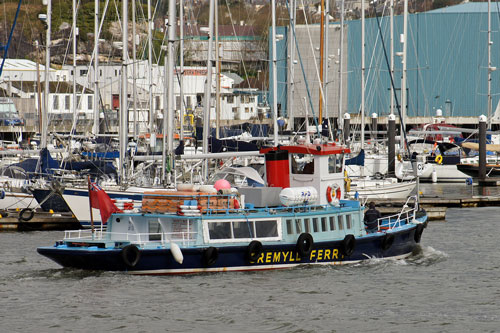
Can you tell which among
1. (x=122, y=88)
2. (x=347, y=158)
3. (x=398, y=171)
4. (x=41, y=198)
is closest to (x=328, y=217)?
(x=122, y=88)

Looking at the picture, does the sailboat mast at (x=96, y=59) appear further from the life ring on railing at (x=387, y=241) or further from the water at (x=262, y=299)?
Answer: the life ring on railing at (x=387, y=241)

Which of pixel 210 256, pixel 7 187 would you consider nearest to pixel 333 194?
pixel 210 256

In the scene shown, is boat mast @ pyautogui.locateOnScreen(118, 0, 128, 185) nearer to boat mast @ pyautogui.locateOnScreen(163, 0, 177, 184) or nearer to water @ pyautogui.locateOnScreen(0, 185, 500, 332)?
boat mast @ pyautogui.locateOnScreen(163, 0, 177, 184)

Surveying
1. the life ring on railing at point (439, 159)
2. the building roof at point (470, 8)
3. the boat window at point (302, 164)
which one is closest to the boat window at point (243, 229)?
the boat window at point (302, 164)

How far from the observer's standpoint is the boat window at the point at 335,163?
30.5 meters

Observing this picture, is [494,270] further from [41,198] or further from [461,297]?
[41,198]

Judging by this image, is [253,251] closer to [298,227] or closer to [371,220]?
[298,227]

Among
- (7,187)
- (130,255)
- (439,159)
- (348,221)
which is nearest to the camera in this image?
(130,255)

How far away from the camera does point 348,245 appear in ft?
94.4

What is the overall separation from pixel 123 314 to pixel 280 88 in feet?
233

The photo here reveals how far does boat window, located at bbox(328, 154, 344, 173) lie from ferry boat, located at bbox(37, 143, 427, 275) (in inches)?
2.7

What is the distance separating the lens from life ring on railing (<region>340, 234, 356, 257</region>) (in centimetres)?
2870

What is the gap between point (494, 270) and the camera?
29.5 meters

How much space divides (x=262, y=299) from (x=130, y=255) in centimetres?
417
